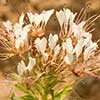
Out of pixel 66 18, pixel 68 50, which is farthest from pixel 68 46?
pixel 66 18

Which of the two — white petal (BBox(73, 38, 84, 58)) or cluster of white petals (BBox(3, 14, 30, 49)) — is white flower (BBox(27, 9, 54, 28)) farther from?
white petal (BBox(73, 38, 84, 58))

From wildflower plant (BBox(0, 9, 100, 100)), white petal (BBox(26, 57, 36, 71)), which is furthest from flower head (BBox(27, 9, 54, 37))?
white petal (BBox(26, 57, 36, 71))

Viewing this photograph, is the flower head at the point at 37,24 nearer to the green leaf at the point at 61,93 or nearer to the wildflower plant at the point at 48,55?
the wildflower plant at the point at 48,55

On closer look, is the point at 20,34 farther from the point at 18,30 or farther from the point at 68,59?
the point at 68,59

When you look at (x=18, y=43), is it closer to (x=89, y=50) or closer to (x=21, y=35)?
(x=21, y=35)

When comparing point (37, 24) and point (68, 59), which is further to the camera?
point (37, 24)

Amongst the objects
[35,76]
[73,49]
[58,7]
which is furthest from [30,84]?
[58,7]

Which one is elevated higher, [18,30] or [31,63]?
[18,30]

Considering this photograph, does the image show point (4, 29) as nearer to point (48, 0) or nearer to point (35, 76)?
point (35, 76)
